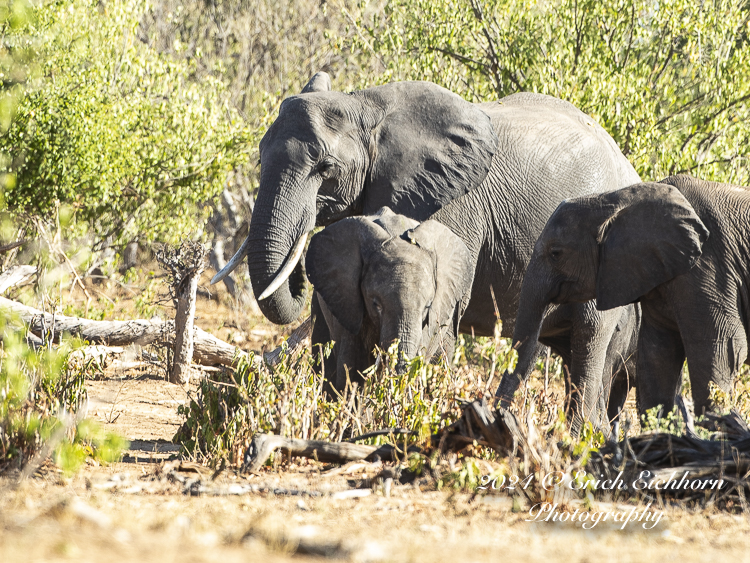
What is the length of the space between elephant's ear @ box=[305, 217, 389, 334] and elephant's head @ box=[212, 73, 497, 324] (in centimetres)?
37

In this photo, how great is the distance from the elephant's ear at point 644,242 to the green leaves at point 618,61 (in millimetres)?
3684

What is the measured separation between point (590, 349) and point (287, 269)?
2557mm

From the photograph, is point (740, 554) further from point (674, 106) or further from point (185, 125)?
point (185, 125)

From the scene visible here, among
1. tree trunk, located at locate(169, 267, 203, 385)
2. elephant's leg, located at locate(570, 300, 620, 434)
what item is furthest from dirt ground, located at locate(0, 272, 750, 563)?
tree trunk, located at locate(169, 267, 203, 385)

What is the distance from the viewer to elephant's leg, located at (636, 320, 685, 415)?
7.36 meters

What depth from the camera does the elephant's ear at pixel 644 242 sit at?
22.5 ft

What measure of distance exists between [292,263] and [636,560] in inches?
171

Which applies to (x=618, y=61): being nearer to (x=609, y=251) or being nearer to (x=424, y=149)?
(x=424, y=149)

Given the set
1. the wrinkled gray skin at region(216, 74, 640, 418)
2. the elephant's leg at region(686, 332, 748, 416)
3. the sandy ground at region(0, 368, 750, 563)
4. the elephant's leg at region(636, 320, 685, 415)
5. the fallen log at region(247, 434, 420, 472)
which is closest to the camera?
the sandy ground at region(0, 368, 750, 563)

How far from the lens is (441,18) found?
38.9 ft

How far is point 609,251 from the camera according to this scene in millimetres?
7125

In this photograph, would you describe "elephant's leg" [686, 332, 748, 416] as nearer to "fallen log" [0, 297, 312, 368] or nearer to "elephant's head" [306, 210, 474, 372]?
"elephant's head" [306, 210, 474, 372]

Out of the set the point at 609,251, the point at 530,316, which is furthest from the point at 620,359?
the point at 609,251

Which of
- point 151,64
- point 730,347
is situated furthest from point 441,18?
point 730,347
